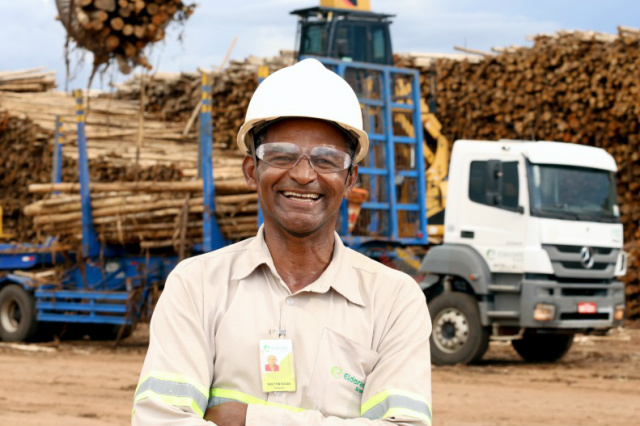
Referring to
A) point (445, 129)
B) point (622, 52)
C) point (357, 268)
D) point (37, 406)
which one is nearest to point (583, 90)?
point (622, 52)

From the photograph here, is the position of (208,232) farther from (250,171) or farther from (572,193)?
(250,171)

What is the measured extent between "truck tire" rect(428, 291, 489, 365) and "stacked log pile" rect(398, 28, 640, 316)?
16.1ft

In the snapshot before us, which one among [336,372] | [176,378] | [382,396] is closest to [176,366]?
[176,378]

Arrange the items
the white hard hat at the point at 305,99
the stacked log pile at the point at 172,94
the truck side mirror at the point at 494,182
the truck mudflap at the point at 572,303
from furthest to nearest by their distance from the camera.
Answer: the stacked log pile at the point at 172,94
the truck side mirror at the point at 494,182
the truck mudflap at the point at 572,303
the white hard hat at the point at 305,99

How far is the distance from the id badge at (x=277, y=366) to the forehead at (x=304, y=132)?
54 cm

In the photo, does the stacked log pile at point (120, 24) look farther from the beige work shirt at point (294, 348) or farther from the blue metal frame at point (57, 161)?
the beige work shirt at point (294, 348)

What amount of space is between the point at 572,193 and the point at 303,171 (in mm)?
9908

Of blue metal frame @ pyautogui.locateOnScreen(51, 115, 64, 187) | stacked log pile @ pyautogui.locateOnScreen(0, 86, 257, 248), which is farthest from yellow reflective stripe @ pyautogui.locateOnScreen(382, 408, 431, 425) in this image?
blue metal frame @ pyautogui.locateOnScreen(51, 115, 64, 187)

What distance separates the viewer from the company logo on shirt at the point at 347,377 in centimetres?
265

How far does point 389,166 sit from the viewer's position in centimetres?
1303

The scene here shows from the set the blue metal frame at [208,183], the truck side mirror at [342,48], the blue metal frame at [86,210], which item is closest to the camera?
the blue metal frame at [208,183]

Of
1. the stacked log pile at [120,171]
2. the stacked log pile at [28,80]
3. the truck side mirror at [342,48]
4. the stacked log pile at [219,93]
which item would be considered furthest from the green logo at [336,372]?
the stacked log pile at [28,80]

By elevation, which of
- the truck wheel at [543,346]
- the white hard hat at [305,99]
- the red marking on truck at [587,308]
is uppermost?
the white hard hat at [305,99]

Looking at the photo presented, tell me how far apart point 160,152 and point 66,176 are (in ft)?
6.64
